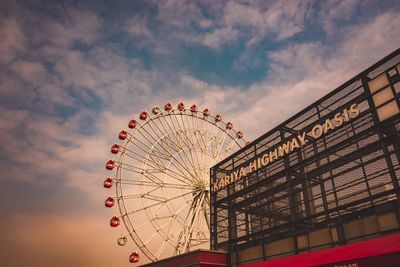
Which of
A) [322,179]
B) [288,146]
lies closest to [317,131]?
[288,146]

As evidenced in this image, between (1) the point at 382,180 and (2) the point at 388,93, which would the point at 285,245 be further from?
(2) the point at 388,93

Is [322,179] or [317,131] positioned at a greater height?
[317,131]

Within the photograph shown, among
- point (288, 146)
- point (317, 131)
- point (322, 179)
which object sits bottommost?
point (322, 179)

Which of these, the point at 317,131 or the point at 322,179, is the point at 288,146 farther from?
the point at 322,179

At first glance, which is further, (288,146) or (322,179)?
(288,146)

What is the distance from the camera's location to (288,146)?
18.4m

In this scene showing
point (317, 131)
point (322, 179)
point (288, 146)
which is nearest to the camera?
point (322, 179)

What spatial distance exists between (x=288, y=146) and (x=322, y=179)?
9.49ft

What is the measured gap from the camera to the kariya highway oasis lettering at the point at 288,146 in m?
16.0

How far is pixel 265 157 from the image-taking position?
64.5 ft

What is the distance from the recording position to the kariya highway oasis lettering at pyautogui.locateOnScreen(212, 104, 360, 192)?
A: 16.0 metres

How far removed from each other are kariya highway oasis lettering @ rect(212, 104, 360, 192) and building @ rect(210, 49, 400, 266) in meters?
0.05

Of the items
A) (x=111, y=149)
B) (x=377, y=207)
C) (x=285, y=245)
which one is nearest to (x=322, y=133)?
(x=377, y=207)

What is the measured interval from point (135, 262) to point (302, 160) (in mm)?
15549
